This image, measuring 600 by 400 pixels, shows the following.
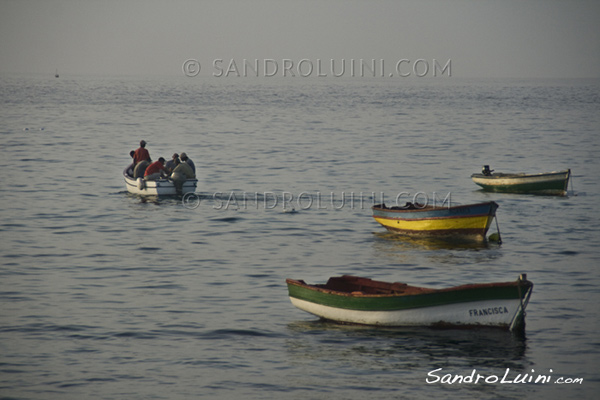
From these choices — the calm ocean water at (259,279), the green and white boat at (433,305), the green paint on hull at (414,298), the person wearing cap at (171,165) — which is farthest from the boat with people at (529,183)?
the green paint on hull at (414,298)

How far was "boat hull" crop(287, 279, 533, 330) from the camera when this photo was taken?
68.5 feet

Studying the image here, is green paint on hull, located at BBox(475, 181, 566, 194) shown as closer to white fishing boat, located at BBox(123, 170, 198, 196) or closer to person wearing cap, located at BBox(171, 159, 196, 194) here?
white fishing boat, located at BBox(123, 170, 198, 196)

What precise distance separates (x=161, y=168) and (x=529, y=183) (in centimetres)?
1958

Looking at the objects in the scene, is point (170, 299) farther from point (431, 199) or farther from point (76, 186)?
point (76, 186)

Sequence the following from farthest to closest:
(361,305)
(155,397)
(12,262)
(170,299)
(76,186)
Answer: (76,186) → (12,262) → (170,299) → (361,305) → (155,397)

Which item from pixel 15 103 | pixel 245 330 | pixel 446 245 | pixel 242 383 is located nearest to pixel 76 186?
pixel 446 245

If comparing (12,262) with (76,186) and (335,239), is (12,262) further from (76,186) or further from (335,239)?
(76,186)

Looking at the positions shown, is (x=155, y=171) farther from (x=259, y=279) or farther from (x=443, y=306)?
(x=443, y=306)

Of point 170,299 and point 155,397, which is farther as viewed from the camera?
point 170,299

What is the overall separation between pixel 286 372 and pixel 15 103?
146843 mm

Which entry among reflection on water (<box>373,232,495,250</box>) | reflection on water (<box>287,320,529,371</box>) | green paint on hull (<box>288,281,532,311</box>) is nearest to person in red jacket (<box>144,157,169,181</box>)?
reflection on water (<box>373,232,495,250</box>)

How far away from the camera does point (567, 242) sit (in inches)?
1355

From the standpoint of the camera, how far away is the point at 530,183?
4538 centimetres

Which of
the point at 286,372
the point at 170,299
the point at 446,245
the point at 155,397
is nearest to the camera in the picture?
the point at 155,397
